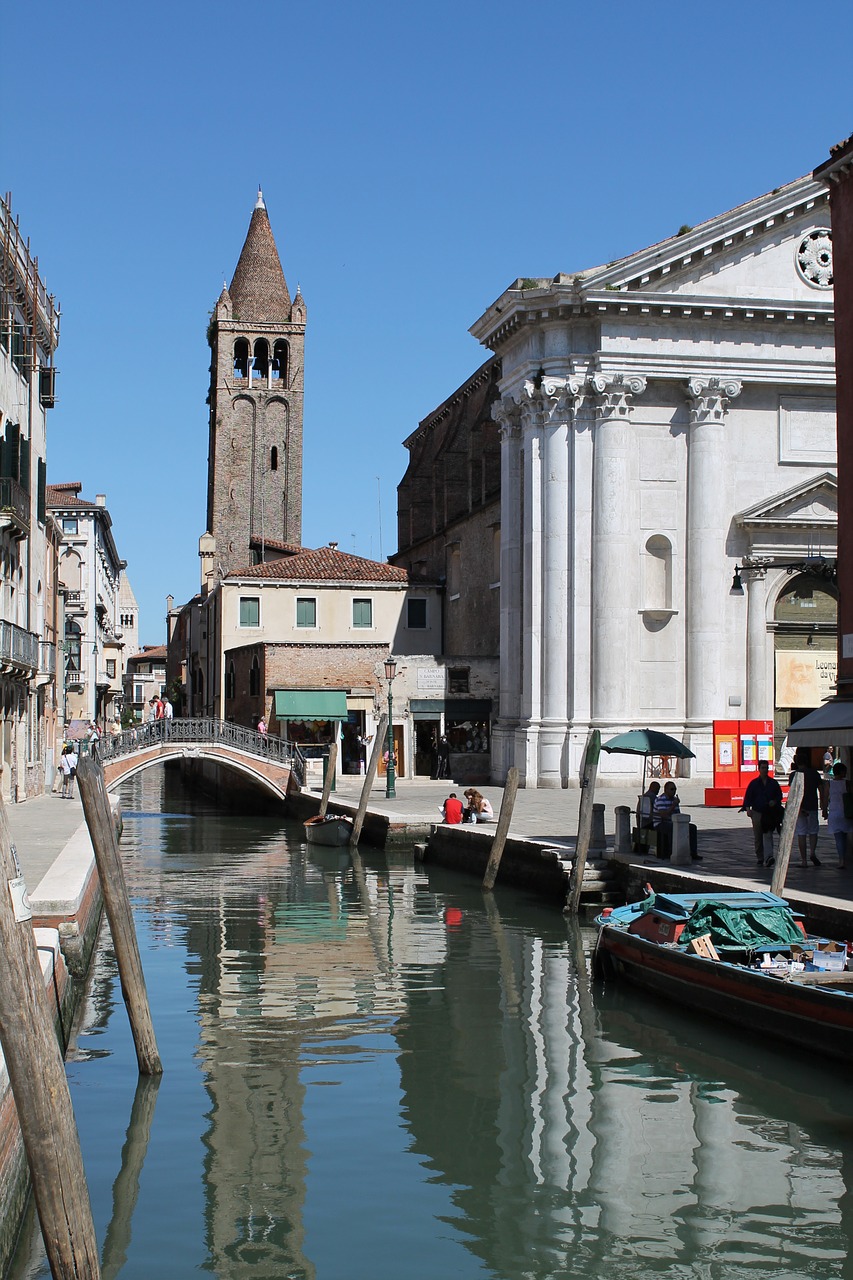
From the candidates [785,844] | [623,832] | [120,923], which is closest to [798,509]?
[623,832]

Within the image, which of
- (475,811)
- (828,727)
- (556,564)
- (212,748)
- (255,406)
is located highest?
(255,406)

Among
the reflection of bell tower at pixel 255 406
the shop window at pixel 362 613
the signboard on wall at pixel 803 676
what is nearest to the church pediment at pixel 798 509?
the signboard on wall at pixel 803 676

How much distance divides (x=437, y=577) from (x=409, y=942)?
31.9 metres

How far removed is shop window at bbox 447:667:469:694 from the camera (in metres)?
39.3

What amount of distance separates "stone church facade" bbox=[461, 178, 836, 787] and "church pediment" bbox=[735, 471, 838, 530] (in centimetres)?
5

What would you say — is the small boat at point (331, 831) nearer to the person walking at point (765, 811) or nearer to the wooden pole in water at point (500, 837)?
the wooden pole in water at point (500, 837)

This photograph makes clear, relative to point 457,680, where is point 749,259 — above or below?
above

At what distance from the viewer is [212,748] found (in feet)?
122

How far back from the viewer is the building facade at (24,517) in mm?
26609

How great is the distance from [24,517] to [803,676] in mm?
18137

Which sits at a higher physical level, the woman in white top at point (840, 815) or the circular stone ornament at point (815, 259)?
the circular stone ornament at point (815, 259)

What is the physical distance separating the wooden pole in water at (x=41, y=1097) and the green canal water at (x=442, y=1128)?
1.22 m

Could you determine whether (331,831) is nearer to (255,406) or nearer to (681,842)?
(681,842)

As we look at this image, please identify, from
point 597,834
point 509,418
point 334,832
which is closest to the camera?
point 597,834
